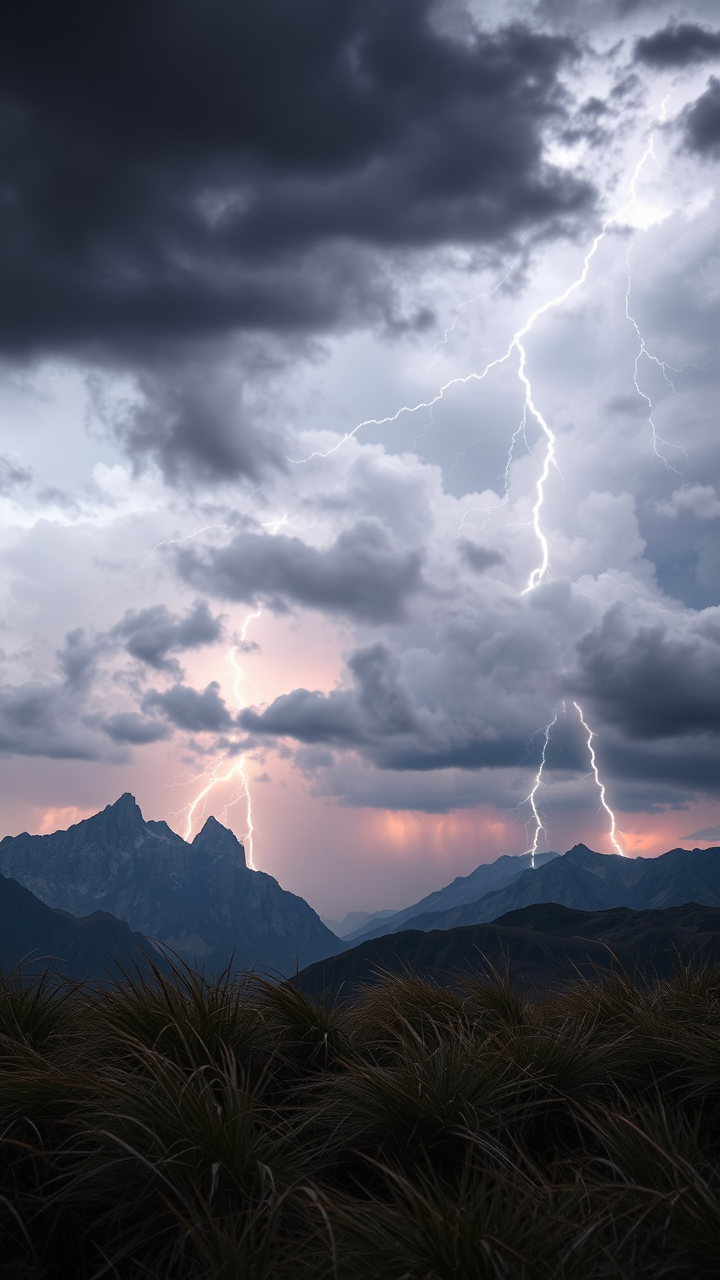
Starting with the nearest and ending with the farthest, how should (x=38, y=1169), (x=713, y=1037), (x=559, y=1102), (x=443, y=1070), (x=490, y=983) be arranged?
(x=38, y=1169) < (x=443, y=1070) < (x=559, y=1102) < (x=713, y=1037) < (x=490, y=983)

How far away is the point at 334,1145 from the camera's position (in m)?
4.83

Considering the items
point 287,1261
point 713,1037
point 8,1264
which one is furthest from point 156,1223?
point 713,1037

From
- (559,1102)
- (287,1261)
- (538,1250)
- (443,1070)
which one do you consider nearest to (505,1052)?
(559,1102)

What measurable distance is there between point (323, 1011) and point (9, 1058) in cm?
275

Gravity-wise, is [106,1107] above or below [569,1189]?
above

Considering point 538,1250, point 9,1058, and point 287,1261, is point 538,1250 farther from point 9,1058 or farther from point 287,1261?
point 9,1058

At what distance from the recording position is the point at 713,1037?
6.08 metres

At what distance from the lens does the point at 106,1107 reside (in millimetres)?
4355

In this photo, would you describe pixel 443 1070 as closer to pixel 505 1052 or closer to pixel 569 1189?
pixel 505 1052

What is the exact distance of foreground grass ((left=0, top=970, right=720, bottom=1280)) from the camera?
330 centimetres

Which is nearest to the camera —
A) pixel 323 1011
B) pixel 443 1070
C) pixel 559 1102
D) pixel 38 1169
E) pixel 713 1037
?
pixel 38 1169

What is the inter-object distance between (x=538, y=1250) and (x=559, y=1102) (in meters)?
2.41

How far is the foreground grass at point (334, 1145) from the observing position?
330cm

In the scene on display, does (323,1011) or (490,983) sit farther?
(490,983)
